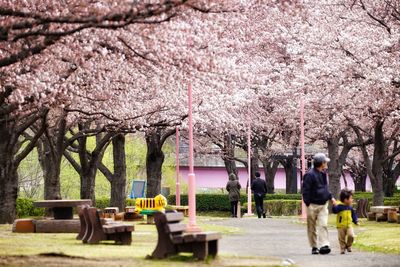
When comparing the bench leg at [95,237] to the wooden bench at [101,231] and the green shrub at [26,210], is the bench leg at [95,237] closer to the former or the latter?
the wooden bench at [101,231]

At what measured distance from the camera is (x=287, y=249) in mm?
21953

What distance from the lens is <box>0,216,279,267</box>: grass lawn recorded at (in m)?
16.4

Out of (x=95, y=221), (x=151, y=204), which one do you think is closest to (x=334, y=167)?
(x=151, y=204)

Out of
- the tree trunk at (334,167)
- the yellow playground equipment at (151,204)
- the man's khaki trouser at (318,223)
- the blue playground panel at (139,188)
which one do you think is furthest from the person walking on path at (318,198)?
the blue playground panel at (139,188)

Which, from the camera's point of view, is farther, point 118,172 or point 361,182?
point 361,182

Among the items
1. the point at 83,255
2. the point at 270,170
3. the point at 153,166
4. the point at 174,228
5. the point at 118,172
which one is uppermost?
the point at 270,170

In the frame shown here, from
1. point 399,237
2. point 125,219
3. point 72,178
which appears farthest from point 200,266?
point 72,178

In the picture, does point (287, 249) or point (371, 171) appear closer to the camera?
point (287, 249)

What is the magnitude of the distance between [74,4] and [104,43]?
178 cm

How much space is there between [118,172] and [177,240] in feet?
89.6

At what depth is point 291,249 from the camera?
72.0 feet

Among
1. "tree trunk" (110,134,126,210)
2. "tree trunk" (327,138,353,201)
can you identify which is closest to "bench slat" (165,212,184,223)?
"tree trunk" (110,134,126,210)

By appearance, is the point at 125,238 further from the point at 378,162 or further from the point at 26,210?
the point at 26,210

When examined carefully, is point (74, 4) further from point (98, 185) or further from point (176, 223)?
point (98, 185)
